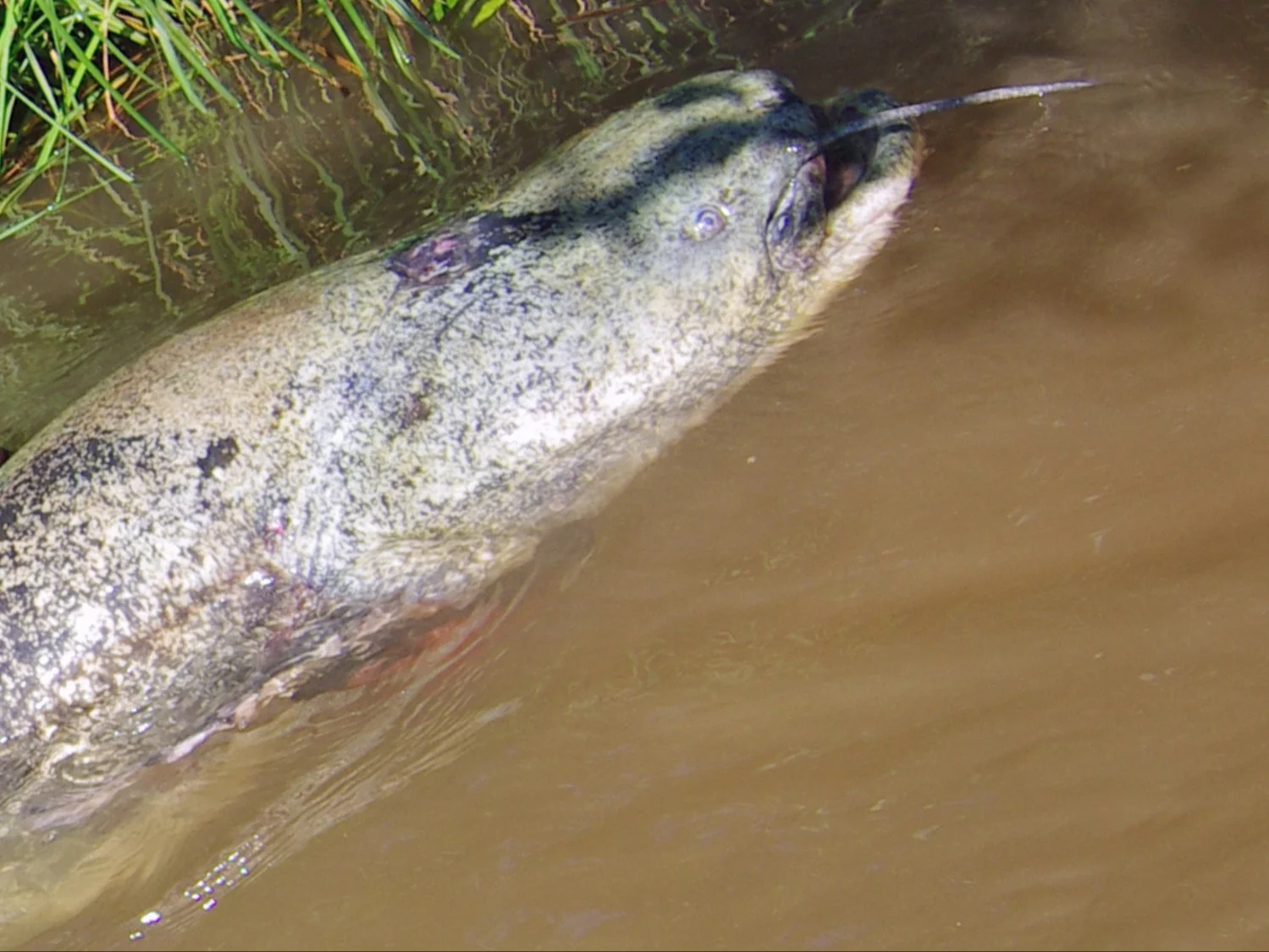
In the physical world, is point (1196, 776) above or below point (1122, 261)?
below

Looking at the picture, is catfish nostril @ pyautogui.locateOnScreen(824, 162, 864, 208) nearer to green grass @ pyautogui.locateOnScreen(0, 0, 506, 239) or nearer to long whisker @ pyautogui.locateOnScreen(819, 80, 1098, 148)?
long whisker @ pyautogui.locateOnScreen(819, 80, 1098, 148)

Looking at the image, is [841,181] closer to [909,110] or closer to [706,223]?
[909,110]

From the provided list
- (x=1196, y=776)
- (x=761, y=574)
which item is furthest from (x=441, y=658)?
(x=1196, y=776)

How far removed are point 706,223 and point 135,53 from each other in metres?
2.46

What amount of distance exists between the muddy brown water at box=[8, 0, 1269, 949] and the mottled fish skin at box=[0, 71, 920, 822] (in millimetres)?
142

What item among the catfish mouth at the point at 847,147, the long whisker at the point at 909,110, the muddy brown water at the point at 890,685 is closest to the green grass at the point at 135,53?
the catfish mouth at the point at 847,147

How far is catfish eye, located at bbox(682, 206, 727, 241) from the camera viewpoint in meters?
2.96

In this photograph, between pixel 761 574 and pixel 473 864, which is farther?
pixel 761 574

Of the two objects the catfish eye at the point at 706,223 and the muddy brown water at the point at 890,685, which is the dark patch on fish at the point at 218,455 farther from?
the catfish eye at the point at 706,223

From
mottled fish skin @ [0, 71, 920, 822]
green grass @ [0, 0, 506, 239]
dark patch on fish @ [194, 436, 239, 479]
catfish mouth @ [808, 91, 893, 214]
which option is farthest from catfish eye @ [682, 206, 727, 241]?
green grass @ [0, 0, 506, 239]

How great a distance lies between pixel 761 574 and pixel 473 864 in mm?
803

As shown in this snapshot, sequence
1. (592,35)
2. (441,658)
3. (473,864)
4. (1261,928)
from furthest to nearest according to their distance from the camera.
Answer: (592,35) → (441,658) → (473,864) → (1261,928)

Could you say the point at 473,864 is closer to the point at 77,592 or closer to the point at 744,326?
the point at 77,592

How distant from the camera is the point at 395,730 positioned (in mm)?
2721
